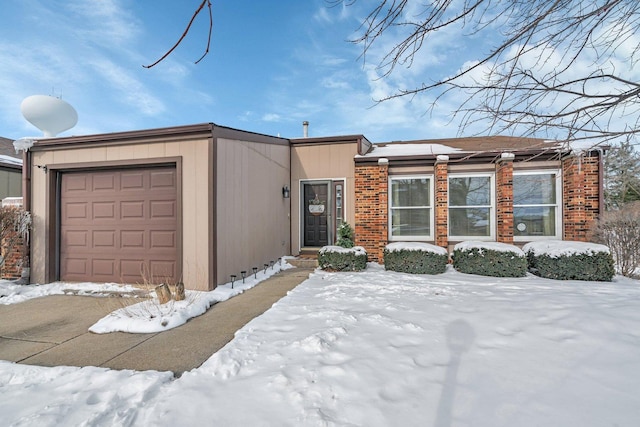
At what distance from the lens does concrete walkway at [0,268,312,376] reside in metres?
2.81

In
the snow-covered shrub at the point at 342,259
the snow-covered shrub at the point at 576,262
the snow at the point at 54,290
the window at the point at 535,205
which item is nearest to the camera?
the snow at the point at 54,290

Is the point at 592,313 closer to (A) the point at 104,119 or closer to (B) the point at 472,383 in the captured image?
(B) the point at 472,383

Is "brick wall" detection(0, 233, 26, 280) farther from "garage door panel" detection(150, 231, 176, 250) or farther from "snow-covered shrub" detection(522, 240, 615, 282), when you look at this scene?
"snow-covered shrub" detection(522, 240, 615, 282)

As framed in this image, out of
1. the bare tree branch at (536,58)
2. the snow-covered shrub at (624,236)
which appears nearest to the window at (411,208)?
the snow-covered shrub at (624,236)

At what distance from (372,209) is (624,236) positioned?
17.3 ft

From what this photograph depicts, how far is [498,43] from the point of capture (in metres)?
2.28

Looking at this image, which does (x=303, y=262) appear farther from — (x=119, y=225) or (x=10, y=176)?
(x=10, y=176)

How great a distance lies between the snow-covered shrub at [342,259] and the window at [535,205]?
4.26 metres

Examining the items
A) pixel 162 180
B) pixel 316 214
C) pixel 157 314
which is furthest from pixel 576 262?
pixel 162 180

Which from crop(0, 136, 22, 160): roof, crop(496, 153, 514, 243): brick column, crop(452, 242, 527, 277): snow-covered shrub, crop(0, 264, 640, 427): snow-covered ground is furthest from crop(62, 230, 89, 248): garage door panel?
crop(496, 153, 514, 243): brick column

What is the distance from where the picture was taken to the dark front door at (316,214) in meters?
8.44

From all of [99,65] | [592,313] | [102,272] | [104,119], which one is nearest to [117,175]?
[102,272]

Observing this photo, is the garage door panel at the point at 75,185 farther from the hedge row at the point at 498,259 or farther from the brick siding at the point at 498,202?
the brick siding at the point at 498,202

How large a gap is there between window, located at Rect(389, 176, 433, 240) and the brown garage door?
5.54 m
